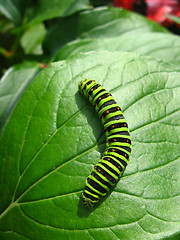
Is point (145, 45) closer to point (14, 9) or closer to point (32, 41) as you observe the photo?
point (14, 9)

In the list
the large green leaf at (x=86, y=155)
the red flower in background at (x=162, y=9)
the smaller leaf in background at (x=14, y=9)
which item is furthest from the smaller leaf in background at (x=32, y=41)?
the large green leaf at (x=86, y=155)

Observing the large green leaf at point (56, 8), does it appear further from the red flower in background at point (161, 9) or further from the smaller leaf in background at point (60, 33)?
the red flower in background at point (161, 9)

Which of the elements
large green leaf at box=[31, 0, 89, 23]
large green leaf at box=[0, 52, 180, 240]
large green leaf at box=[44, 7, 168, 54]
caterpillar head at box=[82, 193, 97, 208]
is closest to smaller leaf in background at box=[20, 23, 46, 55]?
large green leaf at box=[31, 0, 89, 23]

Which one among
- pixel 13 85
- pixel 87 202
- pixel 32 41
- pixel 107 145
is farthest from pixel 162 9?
pixel 87 202

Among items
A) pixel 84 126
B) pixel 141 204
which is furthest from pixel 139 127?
pixel 141 204

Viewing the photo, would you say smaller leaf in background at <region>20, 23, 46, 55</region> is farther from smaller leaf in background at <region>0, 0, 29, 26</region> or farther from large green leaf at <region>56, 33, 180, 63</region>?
large green leaf at <region>56, 33, 180, 63</region>

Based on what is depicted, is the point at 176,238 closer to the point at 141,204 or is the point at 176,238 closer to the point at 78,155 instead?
the point at 141,204
